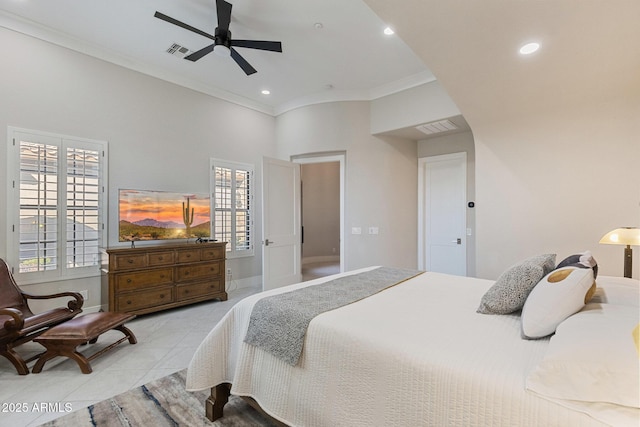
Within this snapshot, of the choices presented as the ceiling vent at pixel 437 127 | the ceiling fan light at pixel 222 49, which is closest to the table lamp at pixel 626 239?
the ceiling vent at pixel 437 127

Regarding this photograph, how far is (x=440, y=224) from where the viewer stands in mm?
4781

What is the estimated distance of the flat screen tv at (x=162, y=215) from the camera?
147 inches

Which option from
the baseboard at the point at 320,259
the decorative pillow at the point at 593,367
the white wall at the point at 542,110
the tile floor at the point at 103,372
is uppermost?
the white wall at the point at 542,110

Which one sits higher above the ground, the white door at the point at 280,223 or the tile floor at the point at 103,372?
the white door at the point at 280,223

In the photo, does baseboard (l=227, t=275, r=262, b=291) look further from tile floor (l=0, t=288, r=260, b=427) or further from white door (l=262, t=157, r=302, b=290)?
tile floor (l=0, t=288, r=260, b=427)

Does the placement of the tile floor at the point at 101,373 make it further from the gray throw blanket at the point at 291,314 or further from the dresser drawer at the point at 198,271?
the gray throw blanket at the point at 291,314

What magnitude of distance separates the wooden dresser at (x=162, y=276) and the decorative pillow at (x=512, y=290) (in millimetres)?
3596

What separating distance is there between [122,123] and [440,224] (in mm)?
4869

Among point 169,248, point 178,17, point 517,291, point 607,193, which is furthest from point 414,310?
point 178,17

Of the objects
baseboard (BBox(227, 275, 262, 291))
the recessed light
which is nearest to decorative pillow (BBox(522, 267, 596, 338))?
the recessed light

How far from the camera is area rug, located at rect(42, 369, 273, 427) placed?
71.2 inches

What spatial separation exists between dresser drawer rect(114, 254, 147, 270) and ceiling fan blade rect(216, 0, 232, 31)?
2.74 metres

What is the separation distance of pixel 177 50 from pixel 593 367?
453 cm

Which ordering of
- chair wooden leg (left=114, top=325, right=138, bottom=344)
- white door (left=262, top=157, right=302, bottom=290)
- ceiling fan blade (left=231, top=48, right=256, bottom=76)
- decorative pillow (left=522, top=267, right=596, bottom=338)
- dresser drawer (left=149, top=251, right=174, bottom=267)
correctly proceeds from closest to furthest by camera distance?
decorative pillow (left=522, top=267, right=596, bottom=338) → chair wooden leg (left=114, top=325, right=138, bottom=344) → ceiling fan blade (left=231, top=48, right=256, bottom=76) → dresser drawer (left=149, top=251, right=174, bottom=267) → white door (left=262, top=157, right=302, bottom=290)
